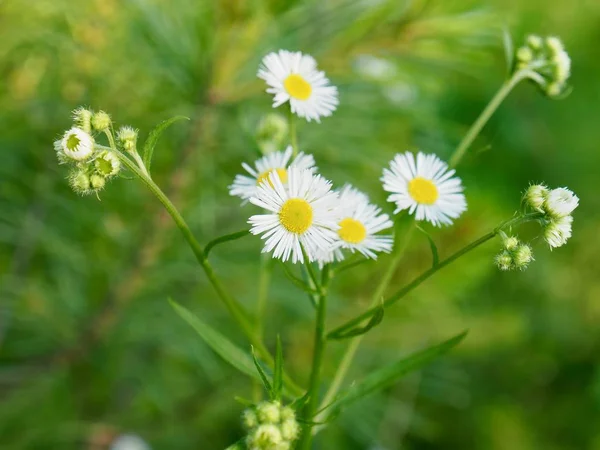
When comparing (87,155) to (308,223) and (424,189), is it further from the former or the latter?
(424,189)

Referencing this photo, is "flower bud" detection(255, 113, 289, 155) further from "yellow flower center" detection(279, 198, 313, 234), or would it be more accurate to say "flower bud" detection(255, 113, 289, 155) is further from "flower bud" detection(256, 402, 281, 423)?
"flower bud" detection(256, 402, 281, 423)

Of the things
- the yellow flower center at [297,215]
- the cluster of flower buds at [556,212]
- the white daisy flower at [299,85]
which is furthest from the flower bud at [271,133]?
the cluster of flower buds at [556,212]

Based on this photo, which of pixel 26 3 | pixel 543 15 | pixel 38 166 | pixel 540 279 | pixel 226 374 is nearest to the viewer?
pixel 26 3

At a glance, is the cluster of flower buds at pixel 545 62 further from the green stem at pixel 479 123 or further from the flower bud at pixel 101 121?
the flower bud at pixel 101 121

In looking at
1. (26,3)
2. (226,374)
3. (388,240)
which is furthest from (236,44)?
(226,374)

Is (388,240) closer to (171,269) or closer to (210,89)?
(210,89)

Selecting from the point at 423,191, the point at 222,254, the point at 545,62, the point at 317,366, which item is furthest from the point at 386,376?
the point at 222,254

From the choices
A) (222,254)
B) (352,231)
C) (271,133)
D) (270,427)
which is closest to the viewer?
(270,427)
